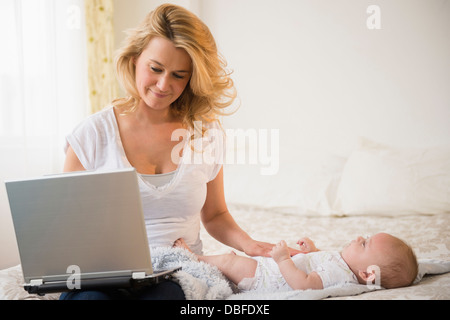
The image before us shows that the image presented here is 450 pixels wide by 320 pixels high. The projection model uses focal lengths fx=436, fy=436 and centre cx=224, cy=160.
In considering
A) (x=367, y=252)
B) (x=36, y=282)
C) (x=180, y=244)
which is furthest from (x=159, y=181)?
(x=367, y=252)

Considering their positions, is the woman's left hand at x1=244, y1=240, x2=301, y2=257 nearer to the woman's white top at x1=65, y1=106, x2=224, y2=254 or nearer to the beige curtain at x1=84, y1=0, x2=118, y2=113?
the woman's white top at x1=65, y1=106, x2=224, y2=254

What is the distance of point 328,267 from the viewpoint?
3.76ft

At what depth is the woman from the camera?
1266mm

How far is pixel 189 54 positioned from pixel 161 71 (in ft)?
0.32

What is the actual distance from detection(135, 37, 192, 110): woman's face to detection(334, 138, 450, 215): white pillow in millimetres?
1302

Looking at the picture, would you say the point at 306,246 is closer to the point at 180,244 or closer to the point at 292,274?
the point at 292,274

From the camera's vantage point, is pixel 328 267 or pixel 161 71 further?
pixel 161 71

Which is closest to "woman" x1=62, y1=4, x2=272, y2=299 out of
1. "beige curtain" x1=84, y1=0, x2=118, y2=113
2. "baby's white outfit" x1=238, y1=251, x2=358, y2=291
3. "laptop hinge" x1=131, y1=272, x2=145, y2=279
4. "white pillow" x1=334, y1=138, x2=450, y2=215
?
"baby's white outfit" x1=238, y1=251, x2=358, y2=291

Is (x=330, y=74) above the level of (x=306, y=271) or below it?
above

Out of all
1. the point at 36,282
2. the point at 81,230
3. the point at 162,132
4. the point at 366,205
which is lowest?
the point at 366,205

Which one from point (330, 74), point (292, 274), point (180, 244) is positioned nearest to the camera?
point (292, 274)
